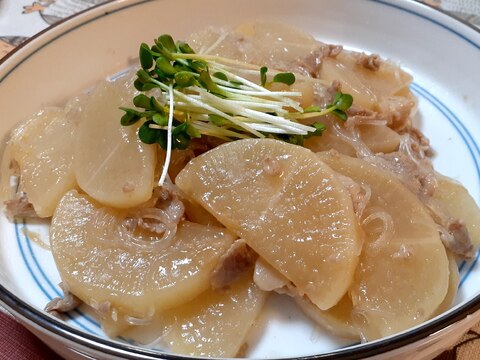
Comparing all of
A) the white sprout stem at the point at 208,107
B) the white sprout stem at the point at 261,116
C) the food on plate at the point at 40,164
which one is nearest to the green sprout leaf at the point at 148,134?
the white sprout stem at the point at 208,107

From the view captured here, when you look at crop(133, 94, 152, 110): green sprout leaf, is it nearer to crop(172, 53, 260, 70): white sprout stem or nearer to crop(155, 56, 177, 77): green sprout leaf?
crop(155, 56, 177, 77): green sprout leaf

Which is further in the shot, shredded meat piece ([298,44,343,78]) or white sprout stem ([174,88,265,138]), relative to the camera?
shredded meat piece ([298,44,343,78])

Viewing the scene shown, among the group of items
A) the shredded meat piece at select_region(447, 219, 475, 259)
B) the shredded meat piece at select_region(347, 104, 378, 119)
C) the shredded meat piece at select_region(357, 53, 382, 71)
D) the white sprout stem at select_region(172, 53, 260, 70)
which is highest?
the white sprout stem at select_region(172, 53, 260, 70)

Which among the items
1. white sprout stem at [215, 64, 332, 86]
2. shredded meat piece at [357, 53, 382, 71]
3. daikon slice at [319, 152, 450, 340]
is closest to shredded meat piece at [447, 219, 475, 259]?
daikon slice at [319, 152, 450, 340]

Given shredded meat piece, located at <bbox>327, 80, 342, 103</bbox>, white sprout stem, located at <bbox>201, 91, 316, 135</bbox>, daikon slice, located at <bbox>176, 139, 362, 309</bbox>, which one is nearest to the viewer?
daikon slice, located at <bbox>176, 139, 362, 309</bbox>

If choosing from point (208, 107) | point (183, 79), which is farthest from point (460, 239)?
point (183, 79)

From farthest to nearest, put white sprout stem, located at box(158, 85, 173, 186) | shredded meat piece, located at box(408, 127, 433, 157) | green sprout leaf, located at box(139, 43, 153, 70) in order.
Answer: shredded meat piece, located at box(408, 127, 433, 157) < green sprout leaf, located at box(139, 43, 153, 70) < white sprout stem, located at box(158, 85, 173, 186)

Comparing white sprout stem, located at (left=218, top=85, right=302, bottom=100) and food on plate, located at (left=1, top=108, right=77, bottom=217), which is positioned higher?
white sprout stem, located at (left=218, top=85, right=302, bottom=100)

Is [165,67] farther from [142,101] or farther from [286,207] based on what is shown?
[286,207]
